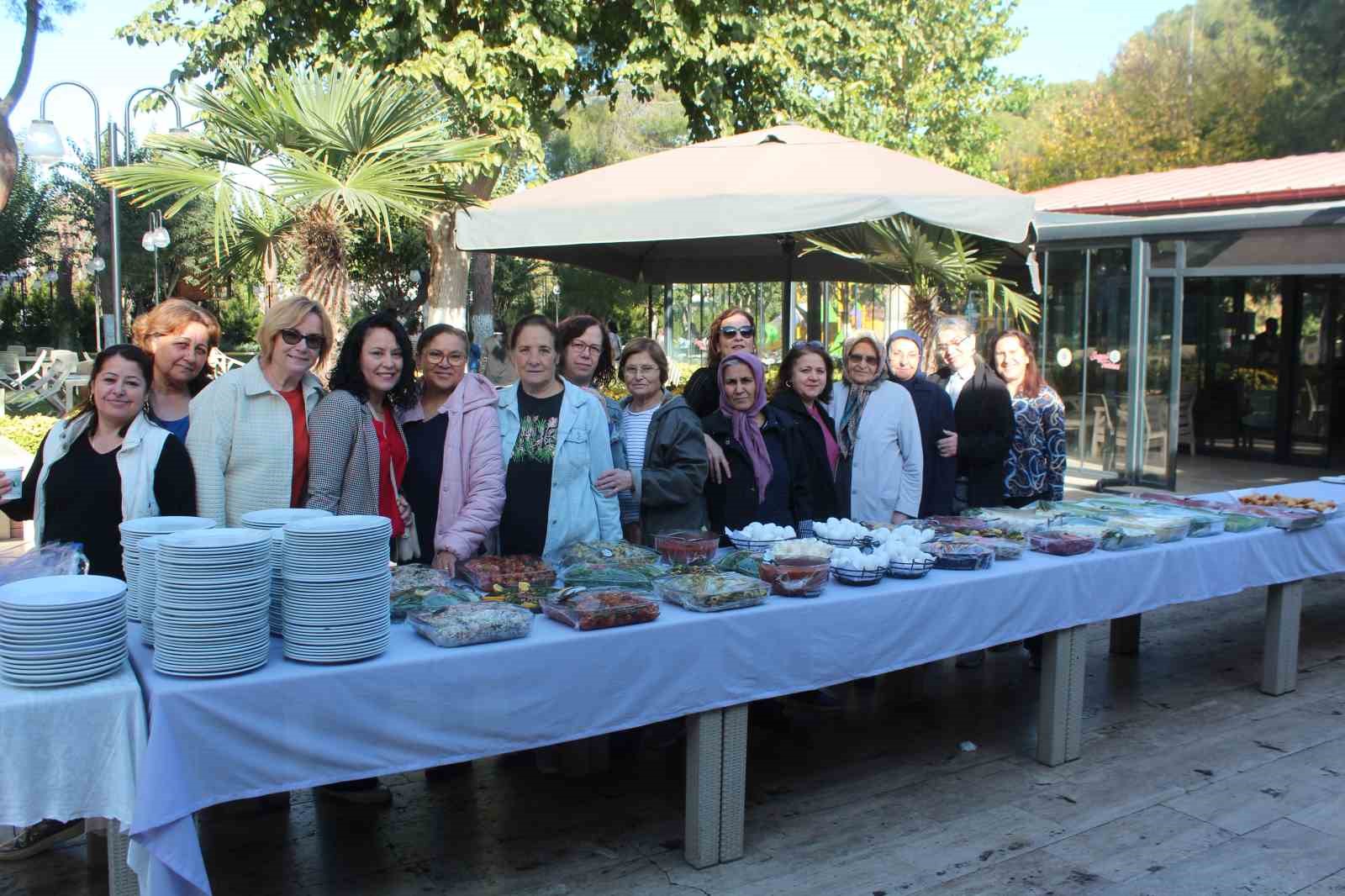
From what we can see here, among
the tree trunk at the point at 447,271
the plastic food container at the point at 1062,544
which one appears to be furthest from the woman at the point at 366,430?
the tree trunk at the point at 447,271

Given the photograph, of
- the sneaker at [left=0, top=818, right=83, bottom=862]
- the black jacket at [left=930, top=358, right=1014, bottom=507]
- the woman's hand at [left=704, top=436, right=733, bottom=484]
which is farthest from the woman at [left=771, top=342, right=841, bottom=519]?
the sneaker at [left=0, top=818, right=83, bottom=862]

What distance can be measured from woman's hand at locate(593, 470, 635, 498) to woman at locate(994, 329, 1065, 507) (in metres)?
2.06

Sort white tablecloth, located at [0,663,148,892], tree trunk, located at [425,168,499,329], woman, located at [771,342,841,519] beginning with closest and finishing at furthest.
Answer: white tablecloth, located at [0,663,148,892], woman, located at [771,342,841,519], tree trunk, located at [425,168,499,329]

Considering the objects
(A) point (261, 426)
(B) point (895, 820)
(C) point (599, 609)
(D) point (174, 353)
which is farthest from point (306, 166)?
(B) point (895, 820)

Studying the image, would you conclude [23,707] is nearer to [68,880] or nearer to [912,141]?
[68,880]

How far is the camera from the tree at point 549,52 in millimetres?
9891

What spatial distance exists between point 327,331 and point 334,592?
114 cm

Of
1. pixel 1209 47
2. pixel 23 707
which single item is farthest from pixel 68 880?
pixel 1209 47

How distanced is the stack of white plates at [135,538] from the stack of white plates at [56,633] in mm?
339

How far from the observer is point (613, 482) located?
3.56 m

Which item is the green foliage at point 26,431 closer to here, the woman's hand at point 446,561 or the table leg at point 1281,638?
the woman's hand at point 446,561

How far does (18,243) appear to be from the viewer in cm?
2389

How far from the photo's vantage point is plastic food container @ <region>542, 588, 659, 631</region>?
107 inches

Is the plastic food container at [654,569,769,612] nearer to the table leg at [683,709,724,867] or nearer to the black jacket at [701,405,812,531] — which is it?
the table leg at [683,709,724,867]
